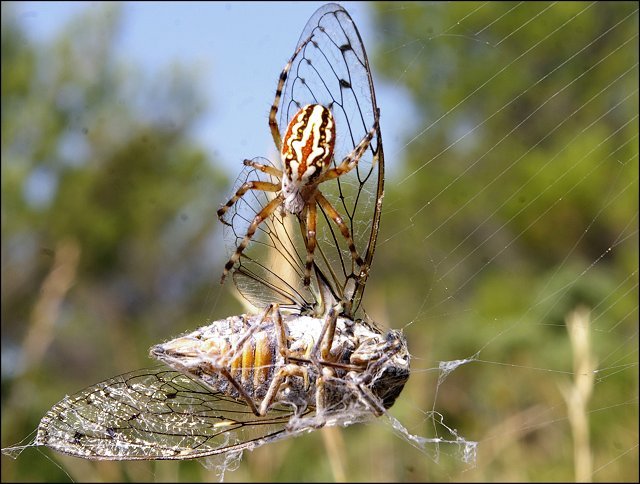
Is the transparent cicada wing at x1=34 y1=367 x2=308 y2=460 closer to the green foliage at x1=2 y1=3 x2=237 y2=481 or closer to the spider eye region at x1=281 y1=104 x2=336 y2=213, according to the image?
the spider eye region at x1=281 y1=104 x2=336 y2=213

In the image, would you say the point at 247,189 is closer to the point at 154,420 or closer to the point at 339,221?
the point at 339,221

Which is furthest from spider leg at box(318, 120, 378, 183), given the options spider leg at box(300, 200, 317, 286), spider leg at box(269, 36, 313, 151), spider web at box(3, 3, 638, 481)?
spider web at box(3, 3, 638, 481)

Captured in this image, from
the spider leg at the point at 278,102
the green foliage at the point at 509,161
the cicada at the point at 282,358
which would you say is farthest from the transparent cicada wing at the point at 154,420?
the green foliage at the point at 509,161

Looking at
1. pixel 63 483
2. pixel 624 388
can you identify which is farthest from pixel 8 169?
pixel 624 388

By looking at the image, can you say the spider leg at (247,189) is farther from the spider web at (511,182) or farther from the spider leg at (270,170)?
the spider web at (511,182)

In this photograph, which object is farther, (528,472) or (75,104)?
(75,104)

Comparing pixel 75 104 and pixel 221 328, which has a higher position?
pixel 75 104

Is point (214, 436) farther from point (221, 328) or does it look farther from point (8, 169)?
point (8, 169)
